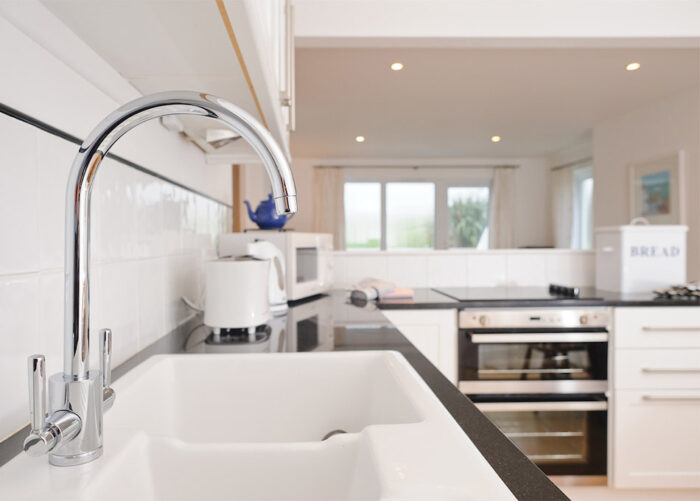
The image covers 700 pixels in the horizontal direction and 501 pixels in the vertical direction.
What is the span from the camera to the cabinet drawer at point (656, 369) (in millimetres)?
1951

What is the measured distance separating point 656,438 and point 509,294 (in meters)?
0.89

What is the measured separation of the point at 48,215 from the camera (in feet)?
1.94

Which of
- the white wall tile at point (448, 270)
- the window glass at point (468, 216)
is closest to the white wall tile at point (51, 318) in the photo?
the white wall tile at point (448, 270)

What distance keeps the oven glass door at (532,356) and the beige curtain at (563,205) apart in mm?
4799

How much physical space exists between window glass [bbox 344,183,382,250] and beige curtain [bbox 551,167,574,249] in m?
2.66

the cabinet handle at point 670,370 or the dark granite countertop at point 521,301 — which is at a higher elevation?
the dark granite countertop at point 521,301

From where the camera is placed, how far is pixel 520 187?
23.4ft

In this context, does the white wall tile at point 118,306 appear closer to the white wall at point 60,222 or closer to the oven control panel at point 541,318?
the white wall at point 60,222

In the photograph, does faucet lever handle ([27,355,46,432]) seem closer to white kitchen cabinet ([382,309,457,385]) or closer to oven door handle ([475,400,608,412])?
white kitchen cabinet ([382,309,457,385])

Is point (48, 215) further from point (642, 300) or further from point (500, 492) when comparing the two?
point (642, 300)

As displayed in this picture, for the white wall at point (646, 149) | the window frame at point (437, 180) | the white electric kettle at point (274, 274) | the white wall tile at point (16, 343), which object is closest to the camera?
the white wall tile at point (16, 343)

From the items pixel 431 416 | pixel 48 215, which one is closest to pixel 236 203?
pixel 48 215

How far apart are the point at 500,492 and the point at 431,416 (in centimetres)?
16

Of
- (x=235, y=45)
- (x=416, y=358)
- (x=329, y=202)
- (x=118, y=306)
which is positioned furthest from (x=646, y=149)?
(x=118, y=306)
